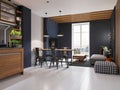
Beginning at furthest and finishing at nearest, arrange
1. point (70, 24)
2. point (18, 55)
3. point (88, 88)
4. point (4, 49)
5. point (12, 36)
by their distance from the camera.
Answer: point (70, 24), point (12, 36), point (18, 55), point (4, 49), point (88, 88)

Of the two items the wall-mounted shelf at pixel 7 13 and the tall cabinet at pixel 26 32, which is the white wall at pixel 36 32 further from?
the wall-mounted shelf at pixel 7 13

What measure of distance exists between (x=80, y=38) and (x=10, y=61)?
7.09 meters

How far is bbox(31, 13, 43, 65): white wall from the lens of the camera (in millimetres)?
6403

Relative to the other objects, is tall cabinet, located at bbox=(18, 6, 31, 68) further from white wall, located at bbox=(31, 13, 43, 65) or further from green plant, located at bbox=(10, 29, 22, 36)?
white wall, located at bbox=(31, 13, 43, 65)

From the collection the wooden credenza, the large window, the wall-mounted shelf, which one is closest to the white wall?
the wall-mounted shelf

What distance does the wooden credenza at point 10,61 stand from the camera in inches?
136

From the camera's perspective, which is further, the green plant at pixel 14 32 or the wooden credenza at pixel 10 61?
the green plant at pixel 14 32

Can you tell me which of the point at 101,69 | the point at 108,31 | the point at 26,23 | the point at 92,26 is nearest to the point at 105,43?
the point at 108,31

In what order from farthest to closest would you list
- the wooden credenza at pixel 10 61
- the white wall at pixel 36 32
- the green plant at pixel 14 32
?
the white wall at pixel 36 32 → the green plant at pixel 14 32 → the wooden credenza at pixel 10 61

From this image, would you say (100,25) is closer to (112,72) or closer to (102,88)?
(112,72)

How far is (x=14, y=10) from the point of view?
5.08m

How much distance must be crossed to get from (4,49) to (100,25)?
24.2 feet

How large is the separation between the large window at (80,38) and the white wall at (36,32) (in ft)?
11.4

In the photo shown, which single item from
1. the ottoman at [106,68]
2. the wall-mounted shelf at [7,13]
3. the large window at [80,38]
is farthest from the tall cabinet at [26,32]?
the large window at [80,38]
